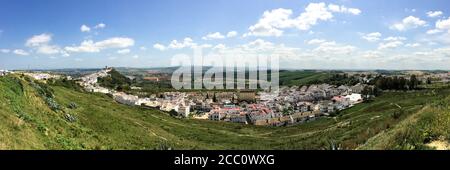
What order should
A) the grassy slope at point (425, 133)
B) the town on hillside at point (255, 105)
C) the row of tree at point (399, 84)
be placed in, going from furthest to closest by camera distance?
Answer: the row of tree at point (399, 84), the town on hillside at point (255, 105), the grassy slope at point (425, 133)

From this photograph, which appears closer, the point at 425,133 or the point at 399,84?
the point at 425,133

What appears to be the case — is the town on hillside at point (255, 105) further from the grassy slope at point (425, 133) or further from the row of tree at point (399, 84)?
the grassy slope at point (425, 133)

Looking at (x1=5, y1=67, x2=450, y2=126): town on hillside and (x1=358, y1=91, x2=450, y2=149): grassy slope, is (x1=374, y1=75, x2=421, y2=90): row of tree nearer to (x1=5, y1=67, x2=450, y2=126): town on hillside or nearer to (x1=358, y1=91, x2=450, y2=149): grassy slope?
(x1=5, y1=67, x2=450, y2=126): town on hillside

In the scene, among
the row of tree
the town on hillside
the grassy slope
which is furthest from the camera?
the row of tree

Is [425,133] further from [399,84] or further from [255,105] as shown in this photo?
[255,105]

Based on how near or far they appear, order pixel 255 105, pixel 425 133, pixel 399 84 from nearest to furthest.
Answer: pixel 425 133
pixel 399 84
pixel 255 105

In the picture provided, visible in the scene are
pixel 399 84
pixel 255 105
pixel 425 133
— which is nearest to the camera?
pixel 425 133

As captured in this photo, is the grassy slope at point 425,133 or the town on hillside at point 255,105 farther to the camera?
the town on hillside at point 255,105

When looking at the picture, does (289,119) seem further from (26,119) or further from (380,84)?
(26,119)

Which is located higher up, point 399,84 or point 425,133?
point 425,133

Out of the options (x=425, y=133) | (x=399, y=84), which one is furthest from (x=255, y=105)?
(x=425, y=133)

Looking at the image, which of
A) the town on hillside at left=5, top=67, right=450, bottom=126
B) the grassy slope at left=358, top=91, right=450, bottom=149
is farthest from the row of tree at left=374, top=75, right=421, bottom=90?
the grassy slope at left=358, top=91, right=450, bottom=149

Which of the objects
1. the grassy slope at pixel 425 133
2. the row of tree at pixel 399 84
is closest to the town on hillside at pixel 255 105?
the row of tree at pixel 399 84
